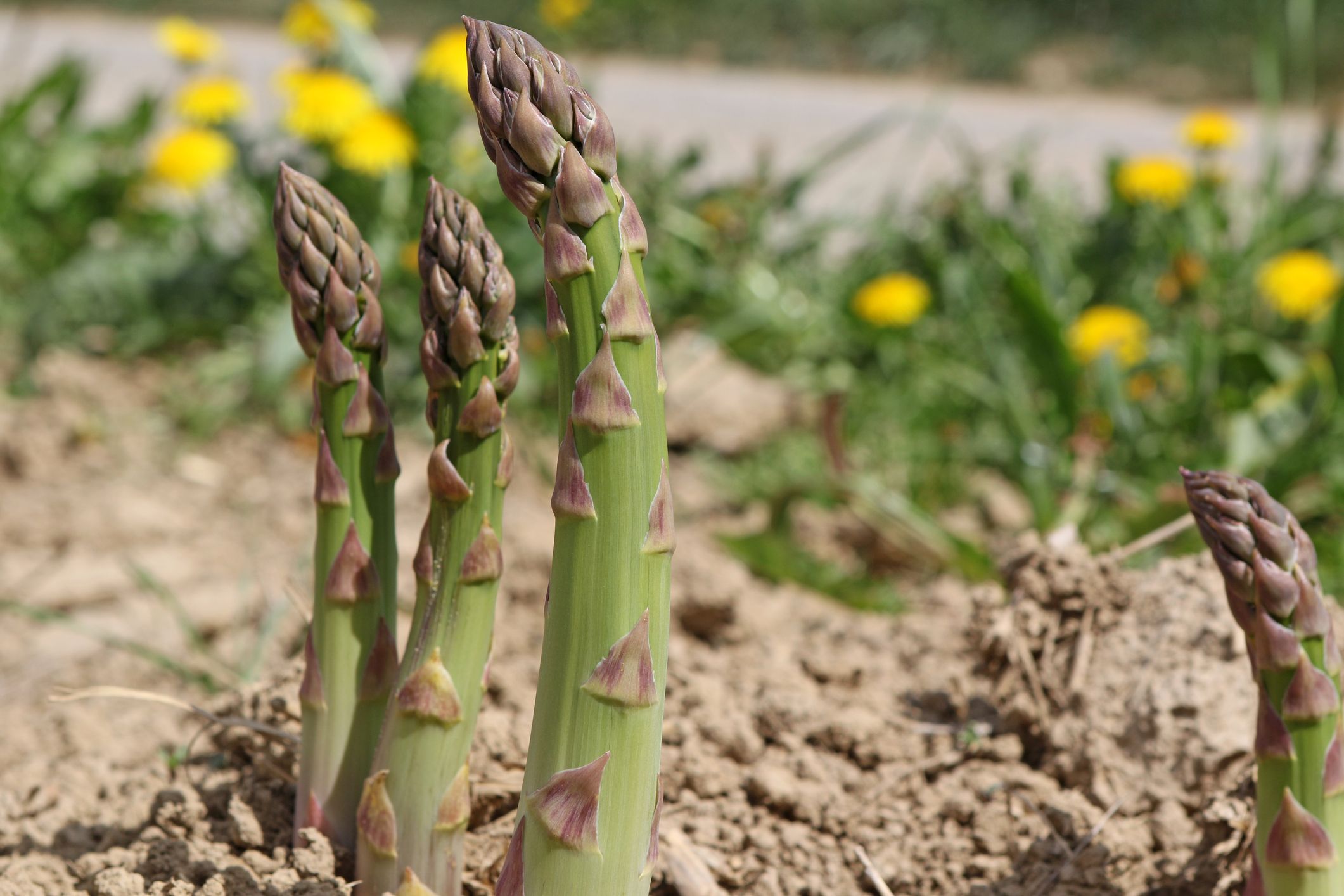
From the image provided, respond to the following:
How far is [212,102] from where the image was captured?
4504 millimetres

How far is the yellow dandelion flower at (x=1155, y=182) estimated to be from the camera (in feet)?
13.7

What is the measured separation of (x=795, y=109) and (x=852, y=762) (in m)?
7.89

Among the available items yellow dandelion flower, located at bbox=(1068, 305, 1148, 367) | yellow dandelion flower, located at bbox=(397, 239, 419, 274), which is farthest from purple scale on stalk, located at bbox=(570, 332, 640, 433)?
yellow dandelion flower, located at bbox=(397, 239, 419, 274)

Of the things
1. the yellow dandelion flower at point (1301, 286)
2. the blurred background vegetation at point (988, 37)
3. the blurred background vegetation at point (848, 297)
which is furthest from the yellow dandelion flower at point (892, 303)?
the blurred background vegetation at point (988, 37)

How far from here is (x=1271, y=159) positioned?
174 inches

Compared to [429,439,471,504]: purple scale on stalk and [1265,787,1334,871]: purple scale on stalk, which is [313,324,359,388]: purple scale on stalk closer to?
[429,439,471,504]: purple scale on stalk

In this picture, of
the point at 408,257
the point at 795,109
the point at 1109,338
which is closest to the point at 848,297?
the point at 1109,338

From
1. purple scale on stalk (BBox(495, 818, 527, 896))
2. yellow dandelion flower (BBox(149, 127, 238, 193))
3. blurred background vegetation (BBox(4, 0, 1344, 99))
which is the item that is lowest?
purple scale on stalk (BBox(495, 818, 527, 896))

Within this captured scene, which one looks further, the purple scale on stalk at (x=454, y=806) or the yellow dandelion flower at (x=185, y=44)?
the yellow dandelion flower at (x=185, y=44)

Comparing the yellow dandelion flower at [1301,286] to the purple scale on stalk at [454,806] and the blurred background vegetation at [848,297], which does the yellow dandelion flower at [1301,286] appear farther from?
the purple scale on stalk at [454,806]

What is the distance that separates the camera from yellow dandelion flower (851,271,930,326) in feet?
13.0

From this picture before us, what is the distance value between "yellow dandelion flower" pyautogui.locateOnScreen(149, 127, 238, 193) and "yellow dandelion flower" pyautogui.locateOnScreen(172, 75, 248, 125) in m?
0.08

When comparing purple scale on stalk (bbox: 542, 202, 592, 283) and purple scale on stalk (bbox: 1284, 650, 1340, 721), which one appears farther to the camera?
purple scale on stalk (bbox: 1284, 650, 1340, 721)

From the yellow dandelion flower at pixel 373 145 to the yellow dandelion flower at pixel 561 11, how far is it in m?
1.02
